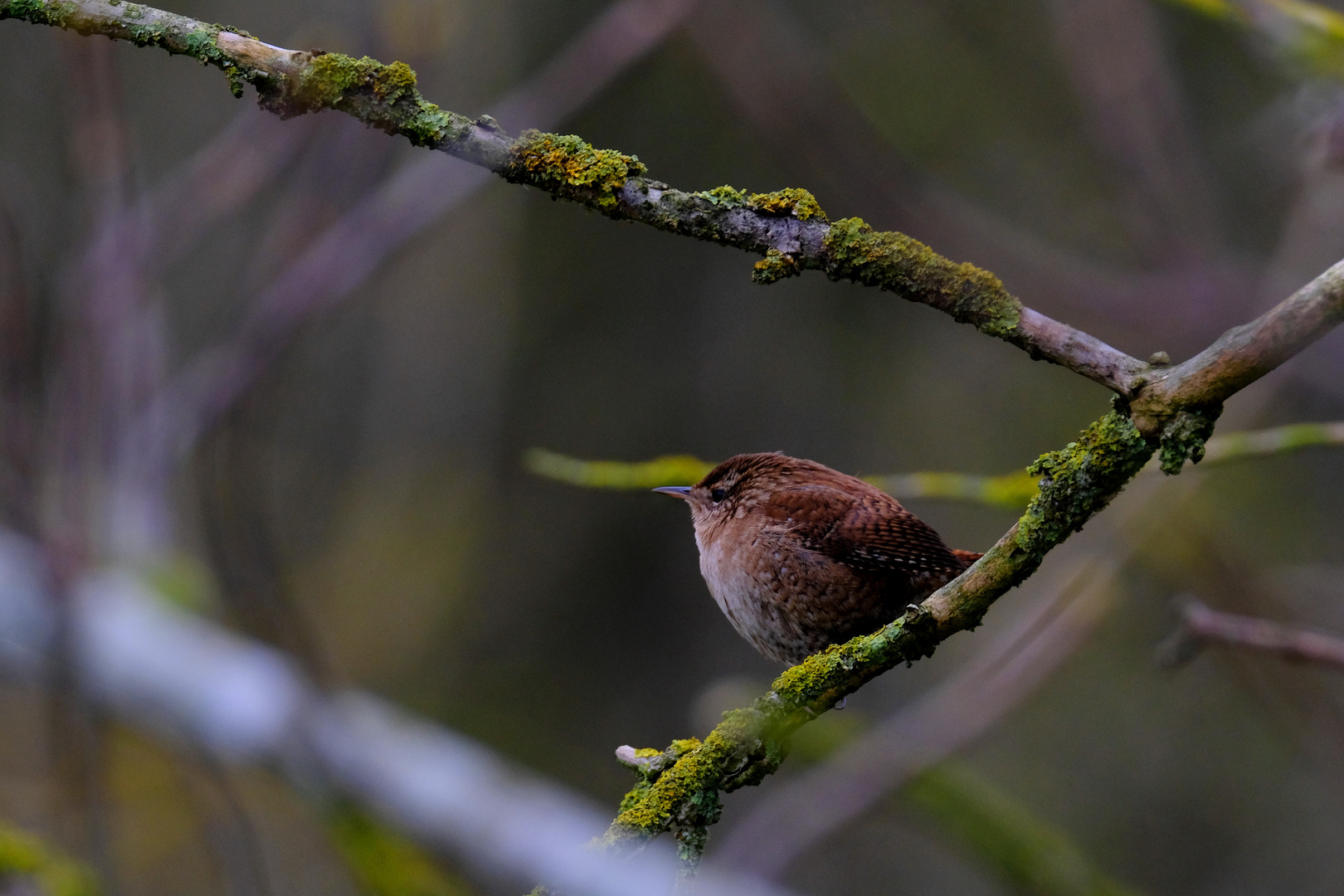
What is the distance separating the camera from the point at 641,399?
809 cm

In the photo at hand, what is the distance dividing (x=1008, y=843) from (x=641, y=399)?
5.00m

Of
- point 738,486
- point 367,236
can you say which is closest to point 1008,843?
point 738,486

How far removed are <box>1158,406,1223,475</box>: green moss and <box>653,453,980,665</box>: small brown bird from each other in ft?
3.66

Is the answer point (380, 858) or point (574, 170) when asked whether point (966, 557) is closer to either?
point (574, 170)

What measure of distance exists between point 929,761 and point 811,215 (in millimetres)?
2387

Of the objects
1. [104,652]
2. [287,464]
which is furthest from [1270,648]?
[287,464]

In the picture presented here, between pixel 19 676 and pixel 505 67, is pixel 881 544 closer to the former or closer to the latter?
pixel 19 676

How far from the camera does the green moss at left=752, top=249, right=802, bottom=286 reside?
137cm

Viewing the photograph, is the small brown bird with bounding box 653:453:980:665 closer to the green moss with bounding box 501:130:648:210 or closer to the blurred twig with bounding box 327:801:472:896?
the green moss with bounding box 501:130:648:210

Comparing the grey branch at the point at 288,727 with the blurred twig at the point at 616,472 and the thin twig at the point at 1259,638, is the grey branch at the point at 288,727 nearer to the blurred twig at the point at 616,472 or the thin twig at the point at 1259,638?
the blurred twig at the point at 616,472

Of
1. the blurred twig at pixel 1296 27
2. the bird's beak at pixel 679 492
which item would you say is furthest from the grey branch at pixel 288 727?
the blurred twig at pixel 1296 27

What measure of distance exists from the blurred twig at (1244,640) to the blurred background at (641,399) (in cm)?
69

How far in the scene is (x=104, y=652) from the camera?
477 cm

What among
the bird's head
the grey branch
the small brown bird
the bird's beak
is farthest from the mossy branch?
the grey branch
